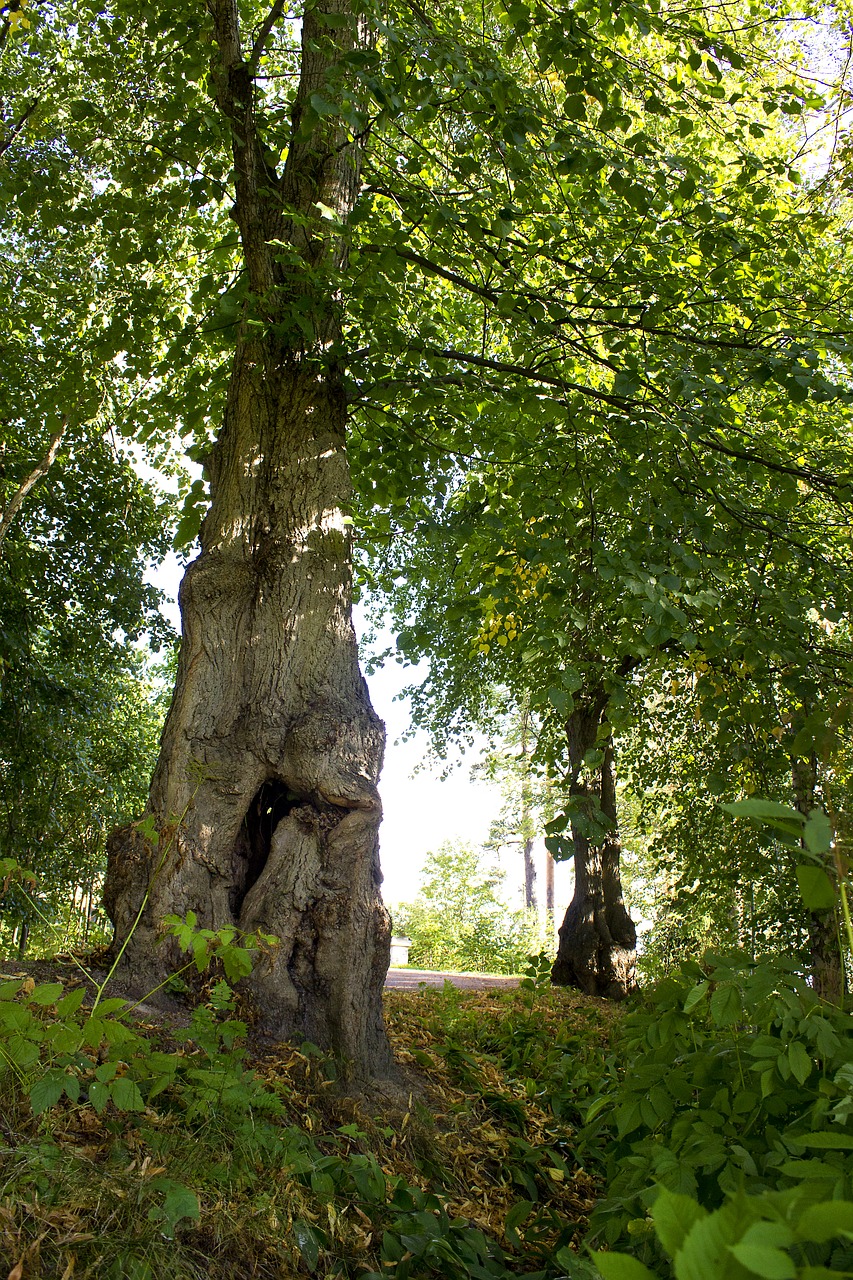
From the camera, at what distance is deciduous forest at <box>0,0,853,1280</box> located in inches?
80.0

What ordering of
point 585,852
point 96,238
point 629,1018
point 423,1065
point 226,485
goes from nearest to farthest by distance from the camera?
point 629,1018 → point 423,1065 → point 226,485 → point 96,238 → point 585,852

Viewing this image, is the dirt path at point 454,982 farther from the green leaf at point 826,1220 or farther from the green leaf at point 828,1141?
the green leaf at point 826,1220

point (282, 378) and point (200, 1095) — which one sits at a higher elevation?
→ point (282, 378)

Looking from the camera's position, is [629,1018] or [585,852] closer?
[629,1018]

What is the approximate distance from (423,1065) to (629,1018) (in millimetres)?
2249

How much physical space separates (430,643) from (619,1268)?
4589 millimetres

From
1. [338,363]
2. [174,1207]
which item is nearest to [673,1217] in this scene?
[174,1207]

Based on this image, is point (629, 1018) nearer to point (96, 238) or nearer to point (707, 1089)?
point (707, 1089)

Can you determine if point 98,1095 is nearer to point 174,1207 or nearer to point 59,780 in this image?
point 174,1207

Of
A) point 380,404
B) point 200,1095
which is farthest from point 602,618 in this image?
point 200,1095

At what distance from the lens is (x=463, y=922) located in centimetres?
2362

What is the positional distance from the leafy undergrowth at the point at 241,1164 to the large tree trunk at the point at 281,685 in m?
0.43

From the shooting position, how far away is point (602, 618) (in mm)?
5957

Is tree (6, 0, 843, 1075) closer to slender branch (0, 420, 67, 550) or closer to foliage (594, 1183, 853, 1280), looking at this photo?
foliage (594, 1183, 853, 1280)
